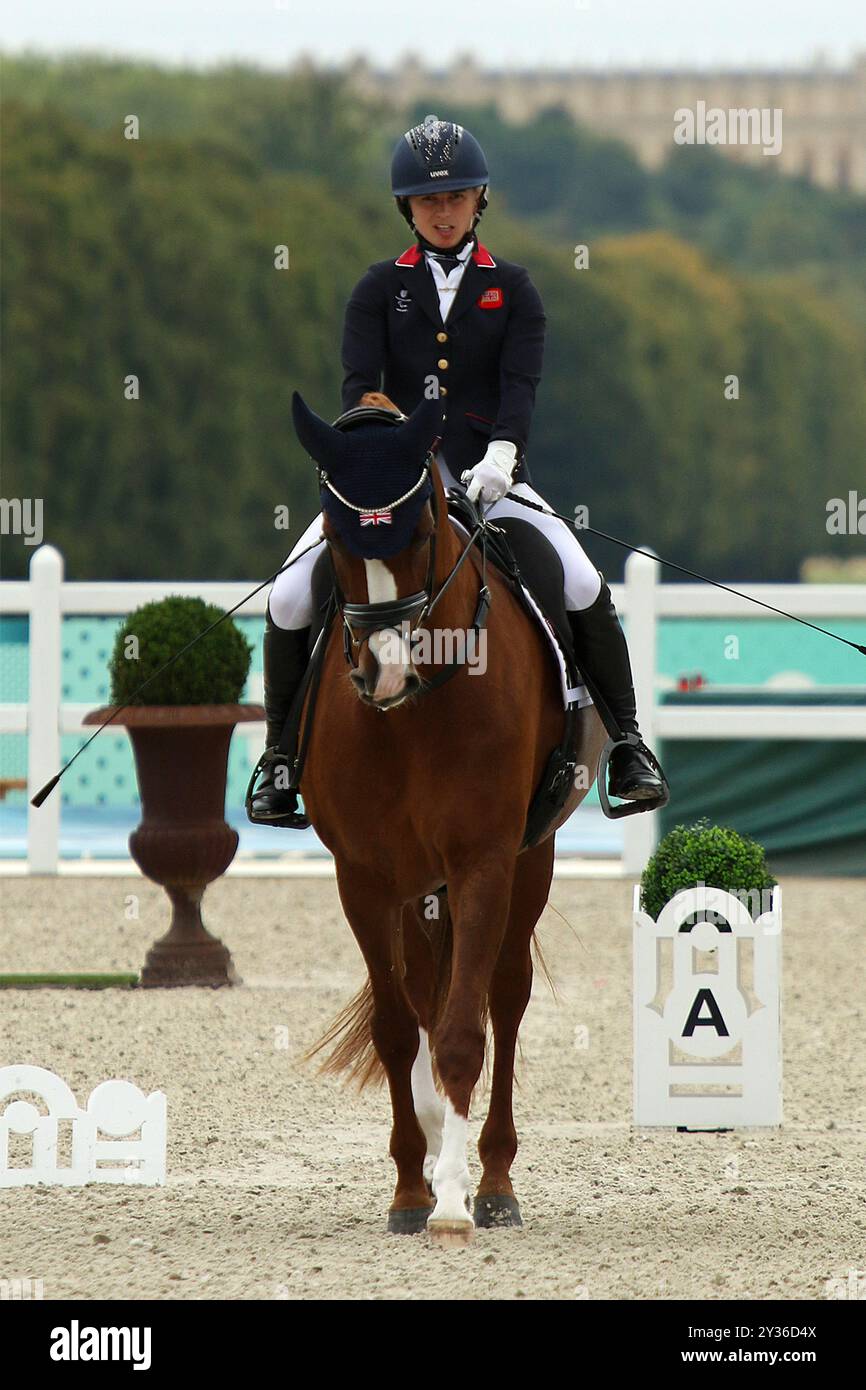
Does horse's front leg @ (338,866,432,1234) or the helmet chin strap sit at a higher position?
the helmet chin strap

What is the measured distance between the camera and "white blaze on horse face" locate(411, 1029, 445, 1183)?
21.2ft

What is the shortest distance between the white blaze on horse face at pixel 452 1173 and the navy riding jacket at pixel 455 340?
1.85 metres

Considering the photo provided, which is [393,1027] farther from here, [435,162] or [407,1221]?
[435,162]

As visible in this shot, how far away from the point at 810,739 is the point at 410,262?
343 inches

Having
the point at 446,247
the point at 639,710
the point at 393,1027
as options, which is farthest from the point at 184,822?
the point at 639,710

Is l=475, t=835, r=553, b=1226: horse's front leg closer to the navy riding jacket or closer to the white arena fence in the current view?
the navy riding jacket

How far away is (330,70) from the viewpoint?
8469 centimetres

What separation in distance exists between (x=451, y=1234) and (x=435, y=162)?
2873mm

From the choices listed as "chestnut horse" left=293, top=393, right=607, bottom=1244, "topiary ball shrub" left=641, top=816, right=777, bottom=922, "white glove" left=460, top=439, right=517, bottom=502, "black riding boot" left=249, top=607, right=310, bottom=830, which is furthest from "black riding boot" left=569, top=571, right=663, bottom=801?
"topiary ball shrub" left=641, top=816, right=777, bottom=922

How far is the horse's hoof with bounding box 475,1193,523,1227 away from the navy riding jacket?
6.63 ft

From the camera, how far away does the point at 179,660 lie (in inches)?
408

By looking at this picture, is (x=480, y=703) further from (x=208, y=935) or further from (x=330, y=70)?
(x=330, y=70)

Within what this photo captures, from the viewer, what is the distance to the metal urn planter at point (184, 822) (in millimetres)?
10375

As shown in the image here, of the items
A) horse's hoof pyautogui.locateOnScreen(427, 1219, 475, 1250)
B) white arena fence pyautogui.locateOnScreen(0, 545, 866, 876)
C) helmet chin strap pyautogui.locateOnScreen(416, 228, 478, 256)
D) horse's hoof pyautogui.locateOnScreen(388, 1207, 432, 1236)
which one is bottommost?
horse's hoof pyautogui.locateOnScreen(388, 1207, 432, 1236)
